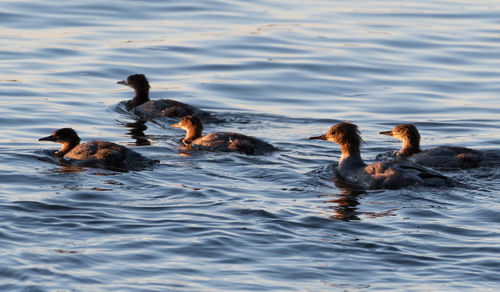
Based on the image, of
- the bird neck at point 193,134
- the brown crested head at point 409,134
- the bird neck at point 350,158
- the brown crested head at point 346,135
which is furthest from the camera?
the bird neck at point 193,134

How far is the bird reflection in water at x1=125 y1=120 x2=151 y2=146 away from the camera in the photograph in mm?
15933

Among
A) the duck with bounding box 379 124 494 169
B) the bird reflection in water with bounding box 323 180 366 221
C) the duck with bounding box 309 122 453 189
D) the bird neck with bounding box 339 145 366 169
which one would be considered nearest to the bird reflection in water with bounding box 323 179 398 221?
the bird reflection in water with bounding box 323 180 366 221

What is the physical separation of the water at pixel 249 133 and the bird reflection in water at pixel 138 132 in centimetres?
4

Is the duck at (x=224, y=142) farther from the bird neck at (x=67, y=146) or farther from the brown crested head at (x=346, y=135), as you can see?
the bird neck at (x=67, y=146)

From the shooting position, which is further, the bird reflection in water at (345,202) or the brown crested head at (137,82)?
the brown crested head at (137,82)

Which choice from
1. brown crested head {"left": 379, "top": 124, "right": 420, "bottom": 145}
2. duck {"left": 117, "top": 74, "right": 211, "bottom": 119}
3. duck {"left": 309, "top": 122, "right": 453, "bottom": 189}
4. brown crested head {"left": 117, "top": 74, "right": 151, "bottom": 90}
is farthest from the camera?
brown crested head {"left": 117, "top": 74, "right": 151, "bottom": 90}

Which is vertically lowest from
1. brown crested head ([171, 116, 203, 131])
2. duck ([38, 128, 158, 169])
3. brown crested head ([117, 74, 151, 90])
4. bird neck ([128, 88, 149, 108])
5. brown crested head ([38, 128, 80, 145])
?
duck ([38, 128, 158, 169])

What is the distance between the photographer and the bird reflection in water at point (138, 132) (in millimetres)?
15933

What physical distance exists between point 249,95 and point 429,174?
25.2 feet

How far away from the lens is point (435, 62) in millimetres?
23078

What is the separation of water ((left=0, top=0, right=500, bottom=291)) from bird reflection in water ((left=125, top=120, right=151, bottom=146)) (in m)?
0.04

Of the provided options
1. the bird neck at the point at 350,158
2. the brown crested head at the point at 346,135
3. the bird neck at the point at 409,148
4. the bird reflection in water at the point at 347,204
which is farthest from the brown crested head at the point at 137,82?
the bird reflection in water at the point at 347,204

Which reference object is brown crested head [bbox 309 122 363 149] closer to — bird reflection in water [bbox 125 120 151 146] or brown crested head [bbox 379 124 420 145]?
brown crested head [bbox 379 124 420 145]

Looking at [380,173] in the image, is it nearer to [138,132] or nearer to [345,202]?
[345,202]
